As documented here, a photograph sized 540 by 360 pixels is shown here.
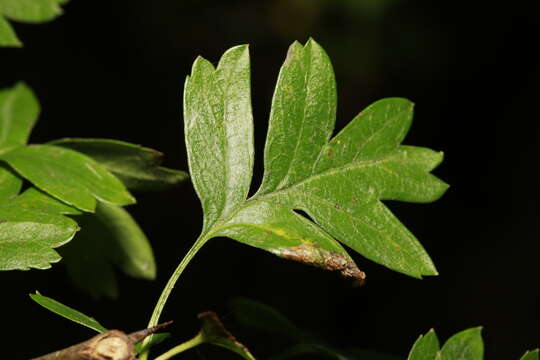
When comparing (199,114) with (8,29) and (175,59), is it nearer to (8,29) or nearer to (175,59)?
(8,29)

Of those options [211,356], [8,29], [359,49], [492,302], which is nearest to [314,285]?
[492,302]

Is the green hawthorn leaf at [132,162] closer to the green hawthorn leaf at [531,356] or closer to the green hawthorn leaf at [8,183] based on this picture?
the green hawthorn leaf at [8,183]

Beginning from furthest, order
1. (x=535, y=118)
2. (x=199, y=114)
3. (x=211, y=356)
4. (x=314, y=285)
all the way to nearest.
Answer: (x=535, y=118) < (x=314, y=285) < (x=211, y=356) < (x=199, y=114)

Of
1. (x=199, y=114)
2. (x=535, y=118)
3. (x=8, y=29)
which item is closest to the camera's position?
(x=199, y=114)

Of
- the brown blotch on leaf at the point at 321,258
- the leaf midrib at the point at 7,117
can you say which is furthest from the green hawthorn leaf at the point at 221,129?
the leaf midrib at the point at 7,117

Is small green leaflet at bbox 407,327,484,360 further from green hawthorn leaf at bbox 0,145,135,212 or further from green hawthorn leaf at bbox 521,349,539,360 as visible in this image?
green hawthorn leaf at bbox 0,145,135,212

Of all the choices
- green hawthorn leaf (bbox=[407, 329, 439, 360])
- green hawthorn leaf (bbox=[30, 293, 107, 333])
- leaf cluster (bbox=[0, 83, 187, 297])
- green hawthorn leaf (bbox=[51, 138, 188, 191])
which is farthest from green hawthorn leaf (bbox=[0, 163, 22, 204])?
green hawthorn leaf (bbox=[407, 329, 439, 360])
